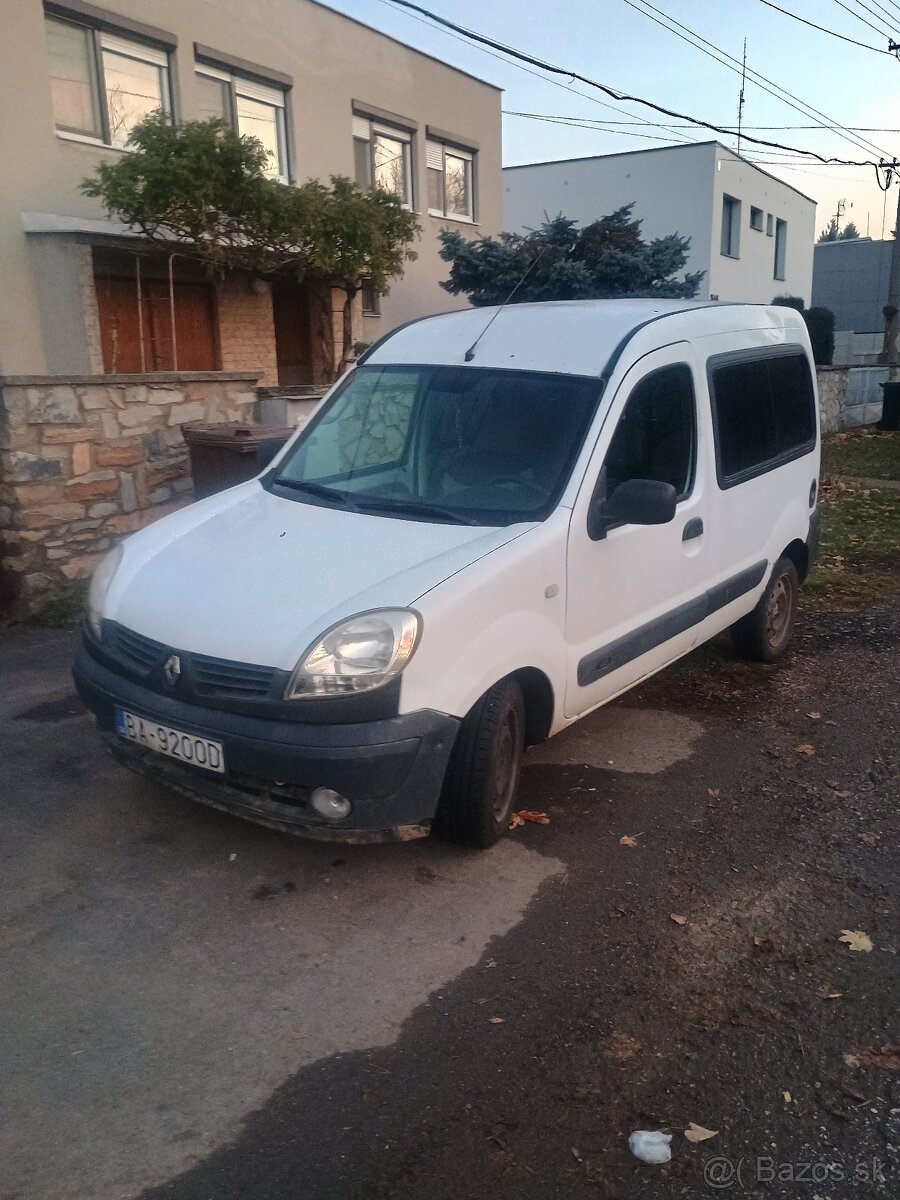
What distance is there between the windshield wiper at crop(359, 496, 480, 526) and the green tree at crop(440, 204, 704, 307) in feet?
31.2

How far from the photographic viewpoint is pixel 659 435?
186 inches

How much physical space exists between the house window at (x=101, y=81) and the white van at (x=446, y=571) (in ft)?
29.9

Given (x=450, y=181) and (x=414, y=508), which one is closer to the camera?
(x=414, y=508)

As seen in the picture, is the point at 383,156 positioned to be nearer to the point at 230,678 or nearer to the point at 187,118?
the point at 187,118

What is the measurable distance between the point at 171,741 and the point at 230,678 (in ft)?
1.17

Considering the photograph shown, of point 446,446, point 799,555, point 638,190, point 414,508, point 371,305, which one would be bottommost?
point 799,555

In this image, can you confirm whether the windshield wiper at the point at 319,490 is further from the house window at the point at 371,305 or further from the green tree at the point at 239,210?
the house window at the point at 371,305

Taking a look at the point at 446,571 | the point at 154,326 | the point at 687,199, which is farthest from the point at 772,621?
the point at 687,199

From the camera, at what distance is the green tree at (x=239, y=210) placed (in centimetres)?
1101

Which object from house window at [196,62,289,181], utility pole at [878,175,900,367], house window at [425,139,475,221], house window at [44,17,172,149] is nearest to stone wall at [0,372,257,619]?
house window at [44,17,172,149]

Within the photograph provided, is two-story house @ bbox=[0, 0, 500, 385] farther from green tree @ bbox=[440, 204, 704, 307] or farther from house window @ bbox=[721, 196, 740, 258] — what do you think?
house window @ bbox=[721, 196, 740, 258]

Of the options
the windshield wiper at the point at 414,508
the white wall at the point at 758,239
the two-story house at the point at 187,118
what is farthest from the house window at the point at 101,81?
the white wall at the point at 758,239

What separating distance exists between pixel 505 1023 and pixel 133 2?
13.5m

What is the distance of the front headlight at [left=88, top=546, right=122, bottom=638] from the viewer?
4.02m
